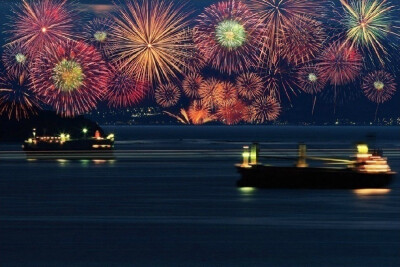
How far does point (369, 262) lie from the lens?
139 feet

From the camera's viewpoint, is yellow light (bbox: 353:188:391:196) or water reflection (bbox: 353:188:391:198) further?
yellow light (bbox: 353:188:391:196)

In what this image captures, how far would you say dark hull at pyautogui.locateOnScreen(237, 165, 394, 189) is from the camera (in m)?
80.8

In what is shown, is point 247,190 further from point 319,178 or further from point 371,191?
point 371,191

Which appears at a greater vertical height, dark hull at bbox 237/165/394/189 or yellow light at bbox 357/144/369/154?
yellow light at bbox 357/144/369/154

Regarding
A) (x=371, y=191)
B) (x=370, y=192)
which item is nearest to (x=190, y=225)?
(x=370, y=192)

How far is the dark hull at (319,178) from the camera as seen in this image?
265 ft

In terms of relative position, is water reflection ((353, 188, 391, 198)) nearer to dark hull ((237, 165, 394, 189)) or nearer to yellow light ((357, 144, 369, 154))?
dark hull ((237, 165, 394, 189))

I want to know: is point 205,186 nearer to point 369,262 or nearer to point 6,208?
point 6,208

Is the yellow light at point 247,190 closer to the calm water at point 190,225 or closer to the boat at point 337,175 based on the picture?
the calm water at point 190,225

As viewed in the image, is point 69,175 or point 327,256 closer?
point 327,256

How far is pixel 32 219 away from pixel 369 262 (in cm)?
2312

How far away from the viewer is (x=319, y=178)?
8069 cm

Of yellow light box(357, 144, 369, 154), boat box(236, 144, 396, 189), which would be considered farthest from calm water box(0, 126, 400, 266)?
yellow light box(357, 144, 369, 154)

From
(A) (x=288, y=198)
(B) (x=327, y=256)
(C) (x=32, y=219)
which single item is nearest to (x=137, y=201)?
(A) (x=288, y=198)
